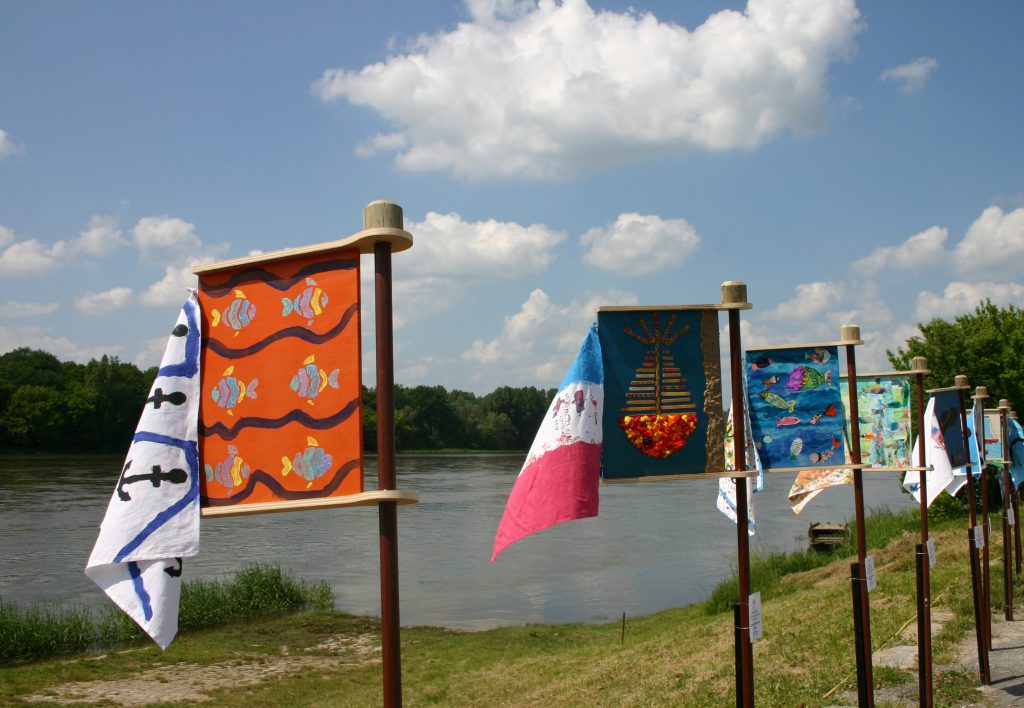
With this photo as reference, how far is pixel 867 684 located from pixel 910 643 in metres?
4.13

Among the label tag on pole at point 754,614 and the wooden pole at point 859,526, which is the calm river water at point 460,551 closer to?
the wooden pole at point 859,526

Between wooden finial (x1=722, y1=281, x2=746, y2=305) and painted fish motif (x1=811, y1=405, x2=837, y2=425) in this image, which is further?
painted fish motif (x1=811, y1=405, x2=837, y2=425)

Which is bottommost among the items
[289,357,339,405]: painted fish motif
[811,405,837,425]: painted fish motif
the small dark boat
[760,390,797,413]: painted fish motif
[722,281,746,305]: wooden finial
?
the small dark boat

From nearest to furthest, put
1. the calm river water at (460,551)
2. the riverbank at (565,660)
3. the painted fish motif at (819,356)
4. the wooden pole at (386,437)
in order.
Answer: the wooden pole at (386,437), the painted fish motif at (819,356), the riverbank at (565,660), the calm river water at (460,551)

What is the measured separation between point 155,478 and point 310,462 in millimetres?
642

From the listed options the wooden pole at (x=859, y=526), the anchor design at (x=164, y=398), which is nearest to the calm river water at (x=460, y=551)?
the wooden pole at (x=859, y=526)

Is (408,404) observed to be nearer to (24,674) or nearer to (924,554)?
(24,674)

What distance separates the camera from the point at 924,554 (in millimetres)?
7133

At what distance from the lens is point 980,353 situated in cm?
2600

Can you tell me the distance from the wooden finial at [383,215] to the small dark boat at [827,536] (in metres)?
22.2

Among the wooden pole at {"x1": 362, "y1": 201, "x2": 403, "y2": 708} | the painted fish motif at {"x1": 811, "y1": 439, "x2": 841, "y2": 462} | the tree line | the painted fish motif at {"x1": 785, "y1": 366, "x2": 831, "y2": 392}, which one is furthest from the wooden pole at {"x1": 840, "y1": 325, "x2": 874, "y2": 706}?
the tree line

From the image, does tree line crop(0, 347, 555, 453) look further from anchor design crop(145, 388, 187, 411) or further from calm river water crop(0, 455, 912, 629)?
anchor design crop(145, 388, 187, 411)

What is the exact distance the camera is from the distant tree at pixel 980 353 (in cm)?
2530

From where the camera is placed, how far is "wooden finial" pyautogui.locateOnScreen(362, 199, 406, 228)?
10.6 feet
